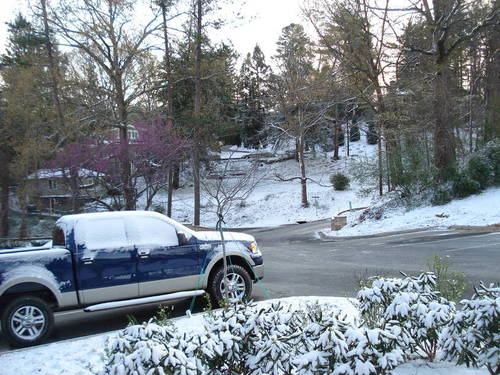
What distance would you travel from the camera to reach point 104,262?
6.52 metres

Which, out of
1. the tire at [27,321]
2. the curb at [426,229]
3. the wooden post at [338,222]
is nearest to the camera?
the tire at [27,321]

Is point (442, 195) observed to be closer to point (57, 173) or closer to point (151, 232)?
point (151, 232)

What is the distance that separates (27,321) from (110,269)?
1278mm

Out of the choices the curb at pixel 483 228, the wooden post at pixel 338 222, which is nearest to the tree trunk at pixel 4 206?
the wooden post at pixel 338 222

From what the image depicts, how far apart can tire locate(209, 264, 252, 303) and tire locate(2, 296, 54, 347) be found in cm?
251

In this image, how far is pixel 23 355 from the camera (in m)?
5.50

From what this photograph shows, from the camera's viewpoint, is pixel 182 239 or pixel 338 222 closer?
pixel 182 239

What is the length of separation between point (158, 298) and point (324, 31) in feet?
74.7

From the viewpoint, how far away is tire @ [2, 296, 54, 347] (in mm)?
5988

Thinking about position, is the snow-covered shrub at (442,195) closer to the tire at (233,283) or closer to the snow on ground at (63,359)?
the tire at (233,283)

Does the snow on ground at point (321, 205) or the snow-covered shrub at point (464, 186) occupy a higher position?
the snow-covered shrub at point (464, 186)

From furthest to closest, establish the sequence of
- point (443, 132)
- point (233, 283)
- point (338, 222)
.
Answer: point (338, 222)
point (443, 132)
point (233, 283)

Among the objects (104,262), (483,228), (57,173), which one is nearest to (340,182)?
(483,228)

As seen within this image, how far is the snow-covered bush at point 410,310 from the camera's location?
376 cm
